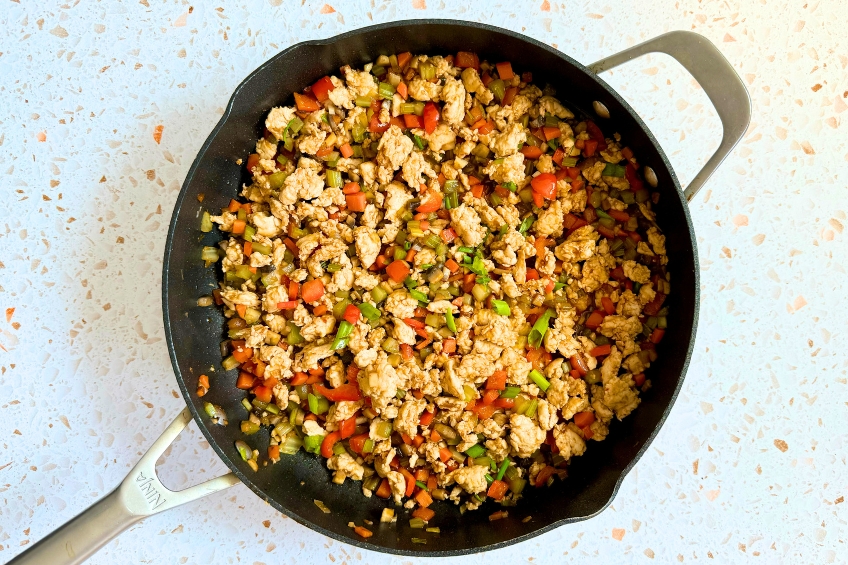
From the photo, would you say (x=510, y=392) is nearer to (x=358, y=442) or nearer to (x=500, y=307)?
(x=500, y=307)

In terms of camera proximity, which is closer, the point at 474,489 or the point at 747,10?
the point at 474,489

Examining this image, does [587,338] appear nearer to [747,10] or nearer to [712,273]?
[712,273]

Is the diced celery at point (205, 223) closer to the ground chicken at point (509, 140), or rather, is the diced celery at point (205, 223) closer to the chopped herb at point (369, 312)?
the chopped herb at point (369, 312)

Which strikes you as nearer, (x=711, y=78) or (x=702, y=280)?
(x=711, y=78)

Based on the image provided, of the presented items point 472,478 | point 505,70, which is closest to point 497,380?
point 472,478

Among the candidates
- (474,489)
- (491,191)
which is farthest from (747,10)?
(474,489)

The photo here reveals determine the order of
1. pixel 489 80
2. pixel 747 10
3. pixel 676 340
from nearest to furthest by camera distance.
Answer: pixel 676 340 → pixel 489 80 → pixel 747 10

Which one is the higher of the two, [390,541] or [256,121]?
[256,121]

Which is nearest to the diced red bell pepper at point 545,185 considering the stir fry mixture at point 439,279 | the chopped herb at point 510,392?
the stir fry mixture at point 439,279
